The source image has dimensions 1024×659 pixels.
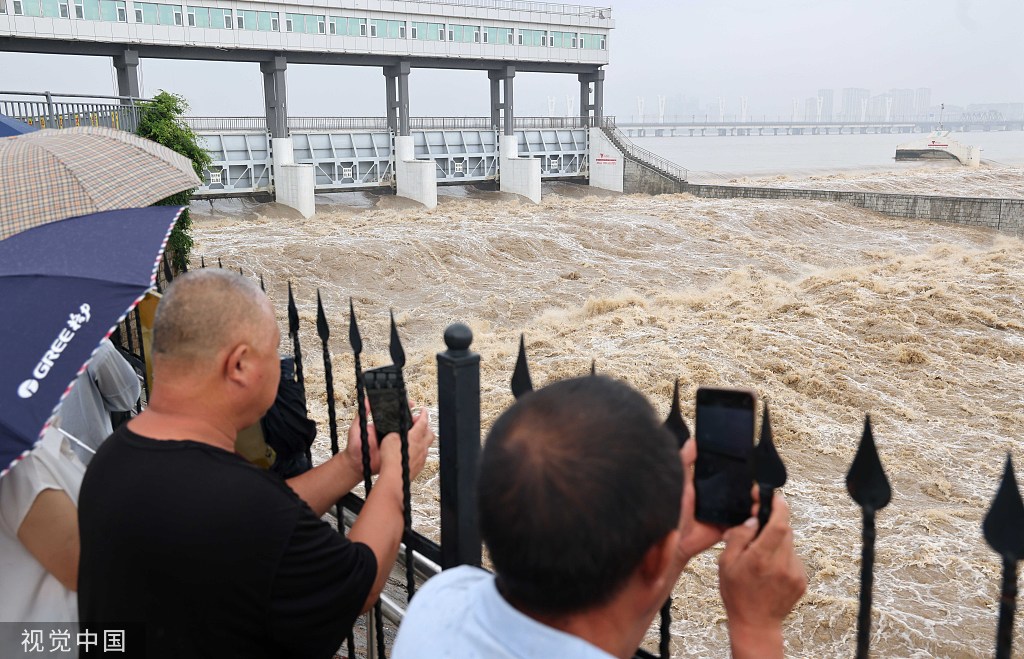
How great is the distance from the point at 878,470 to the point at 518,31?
33757mm

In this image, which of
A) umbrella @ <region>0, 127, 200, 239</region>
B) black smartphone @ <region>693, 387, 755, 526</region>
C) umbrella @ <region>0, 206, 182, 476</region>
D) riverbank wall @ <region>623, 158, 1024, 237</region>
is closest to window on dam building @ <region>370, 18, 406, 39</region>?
riverbank wall @ <region>623, 158, 1024, 237</region>

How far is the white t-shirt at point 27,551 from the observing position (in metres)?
1.71

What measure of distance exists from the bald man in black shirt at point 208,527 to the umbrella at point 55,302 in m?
0.28

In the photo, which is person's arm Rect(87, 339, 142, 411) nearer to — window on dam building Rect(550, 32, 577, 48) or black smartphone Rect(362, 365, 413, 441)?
black smartphone Rect(362, 365, 413, 441)

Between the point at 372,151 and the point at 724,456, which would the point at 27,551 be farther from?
the point at 372,151

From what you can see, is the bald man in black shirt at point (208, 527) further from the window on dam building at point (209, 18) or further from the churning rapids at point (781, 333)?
the window on dam building at point (209, 18)

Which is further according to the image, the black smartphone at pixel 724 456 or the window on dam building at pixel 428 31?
the window on dam building at pixel 428 31

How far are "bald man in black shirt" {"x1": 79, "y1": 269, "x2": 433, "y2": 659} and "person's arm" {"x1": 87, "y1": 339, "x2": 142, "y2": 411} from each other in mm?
1429

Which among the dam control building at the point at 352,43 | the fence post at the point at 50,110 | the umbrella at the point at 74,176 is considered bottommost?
the umbrella at the point at 74,176

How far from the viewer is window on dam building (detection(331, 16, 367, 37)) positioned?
27625mm

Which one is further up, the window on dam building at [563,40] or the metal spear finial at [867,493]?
the window on dam building at [563,40]

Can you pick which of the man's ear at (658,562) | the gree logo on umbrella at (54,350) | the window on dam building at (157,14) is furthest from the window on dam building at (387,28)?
the man's ear at (658,562)

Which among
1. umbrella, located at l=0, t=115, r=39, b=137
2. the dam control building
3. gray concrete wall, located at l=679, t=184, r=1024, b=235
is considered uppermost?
the dam control building

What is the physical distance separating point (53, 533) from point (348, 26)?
29.0 meters
